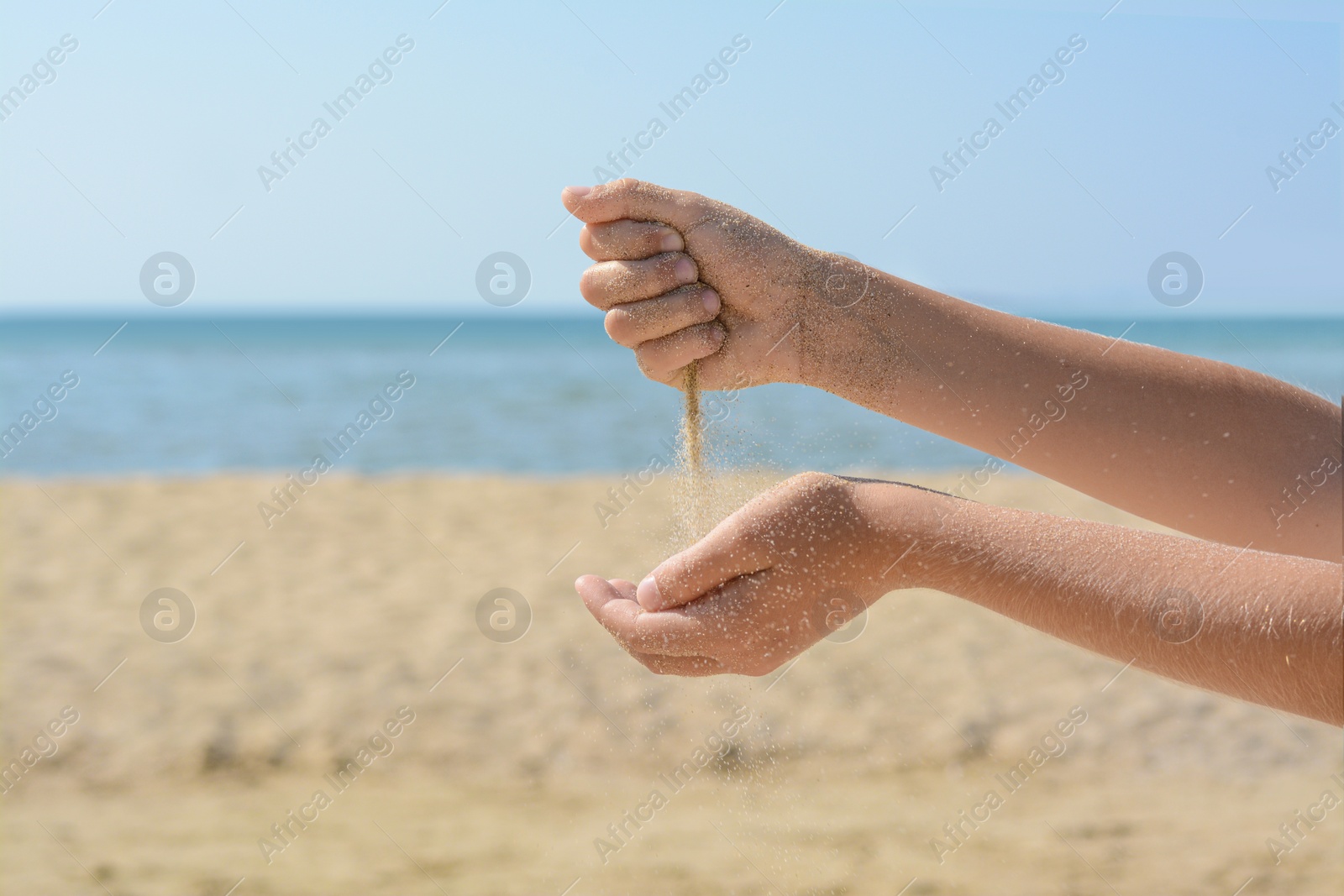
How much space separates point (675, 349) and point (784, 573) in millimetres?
541

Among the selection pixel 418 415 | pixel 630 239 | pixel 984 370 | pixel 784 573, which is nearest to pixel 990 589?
pixel 784 573

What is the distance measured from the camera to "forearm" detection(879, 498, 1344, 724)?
4.03 ft

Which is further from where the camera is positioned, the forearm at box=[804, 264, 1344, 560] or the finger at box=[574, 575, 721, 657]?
the forearm at box=[804, 264, 1344, 560]

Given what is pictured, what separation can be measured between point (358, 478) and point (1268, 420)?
680 centimetres

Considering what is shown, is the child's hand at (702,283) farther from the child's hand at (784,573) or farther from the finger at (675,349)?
the child's hand at (784,573)

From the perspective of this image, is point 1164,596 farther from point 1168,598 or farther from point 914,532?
point 914,532

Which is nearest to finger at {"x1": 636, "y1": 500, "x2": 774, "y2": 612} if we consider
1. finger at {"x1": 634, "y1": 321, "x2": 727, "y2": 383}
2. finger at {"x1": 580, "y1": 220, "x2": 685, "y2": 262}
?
finger at {"x1": 634, "y1": 321, "x2": 727, "y2": 383}

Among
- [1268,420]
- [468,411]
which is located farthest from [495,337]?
[1268,420]

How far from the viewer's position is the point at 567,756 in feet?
12.9

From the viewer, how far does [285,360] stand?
3192cm

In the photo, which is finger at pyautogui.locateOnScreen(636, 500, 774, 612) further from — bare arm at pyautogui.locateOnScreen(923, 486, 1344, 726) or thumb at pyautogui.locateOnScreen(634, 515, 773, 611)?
bare arm at pyautogui.locateOnScreen(923, 486, 1344, 726)

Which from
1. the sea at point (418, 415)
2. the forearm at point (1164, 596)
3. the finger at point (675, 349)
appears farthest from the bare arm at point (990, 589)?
the sea at point (418, 415)

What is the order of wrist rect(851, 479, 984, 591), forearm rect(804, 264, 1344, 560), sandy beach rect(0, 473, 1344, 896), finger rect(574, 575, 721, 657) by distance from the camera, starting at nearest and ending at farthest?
wrist rect(851, 479, 984, 591), finger rect(574, 575, 721, 657), forearm rect(804, 264, 1344, 560), sandy beach rect(0, 473, 1344, 896)

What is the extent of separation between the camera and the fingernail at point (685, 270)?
73.0 inches
